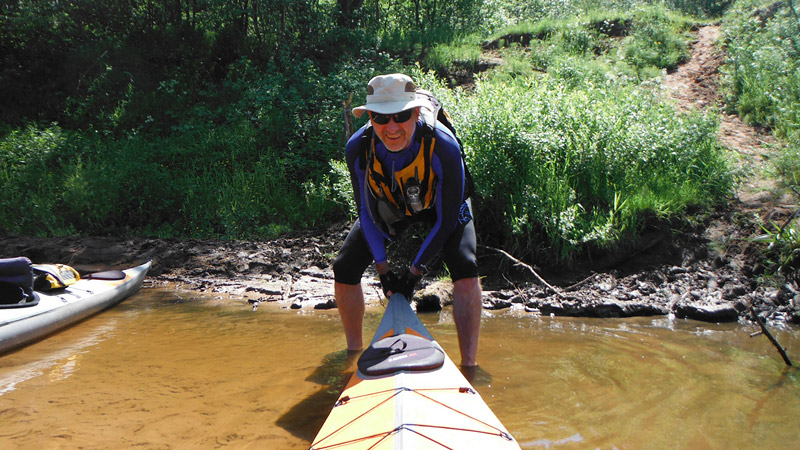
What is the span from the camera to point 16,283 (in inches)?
203

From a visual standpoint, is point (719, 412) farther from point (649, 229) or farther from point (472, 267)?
point (649, 229)

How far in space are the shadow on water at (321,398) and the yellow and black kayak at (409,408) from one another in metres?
0.43

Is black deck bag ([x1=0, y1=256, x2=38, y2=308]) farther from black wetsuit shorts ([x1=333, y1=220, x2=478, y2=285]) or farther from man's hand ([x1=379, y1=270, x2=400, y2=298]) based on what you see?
man's hand ([x1=379, y1=270, x2=400, y2=298])

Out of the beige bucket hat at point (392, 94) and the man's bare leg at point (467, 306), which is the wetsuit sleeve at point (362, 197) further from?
the man's bare leg at point (467, 306)

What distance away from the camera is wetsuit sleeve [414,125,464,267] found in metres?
3.51

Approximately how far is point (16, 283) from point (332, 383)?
322 cm

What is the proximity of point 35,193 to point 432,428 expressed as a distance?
942 centimetres

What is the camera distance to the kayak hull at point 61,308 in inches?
188

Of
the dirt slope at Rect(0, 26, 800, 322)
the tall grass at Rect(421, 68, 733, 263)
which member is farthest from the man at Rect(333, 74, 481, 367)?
the tall grass at Rect(421, 68, 733, 263)

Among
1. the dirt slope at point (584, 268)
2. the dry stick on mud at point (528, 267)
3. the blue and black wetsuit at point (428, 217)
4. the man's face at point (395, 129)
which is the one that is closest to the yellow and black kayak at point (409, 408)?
the blue and black wetsuit at point (428, 217)

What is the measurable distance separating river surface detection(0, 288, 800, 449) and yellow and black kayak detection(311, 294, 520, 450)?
465 millimetres

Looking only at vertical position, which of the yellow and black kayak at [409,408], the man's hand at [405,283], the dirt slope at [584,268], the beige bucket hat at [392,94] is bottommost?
the dirt slope at [584,268]

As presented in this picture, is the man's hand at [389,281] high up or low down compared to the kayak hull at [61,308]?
up

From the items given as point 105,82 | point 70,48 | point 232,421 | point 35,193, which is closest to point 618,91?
point 232,421
